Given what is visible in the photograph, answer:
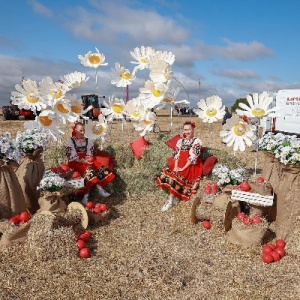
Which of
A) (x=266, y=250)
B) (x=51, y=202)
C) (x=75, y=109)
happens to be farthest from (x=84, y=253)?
(x=75, y=109)

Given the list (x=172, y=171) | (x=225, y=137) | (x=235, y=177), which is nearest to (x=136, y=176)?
(x=172, y=171)

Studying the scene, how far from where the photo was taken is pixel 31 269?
4211 millimetres

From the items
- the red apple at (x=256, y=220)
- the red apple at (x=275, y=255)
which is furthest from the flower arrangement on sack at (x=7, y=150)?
the red apple at (x=275, y=255)

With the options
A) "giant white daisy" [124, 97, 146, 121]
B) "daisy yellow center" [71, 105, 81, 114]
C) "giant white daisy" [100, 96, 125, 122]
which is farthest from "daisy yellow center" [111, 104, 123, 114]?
"daisy yellow center" [71, 105, 81, 114]

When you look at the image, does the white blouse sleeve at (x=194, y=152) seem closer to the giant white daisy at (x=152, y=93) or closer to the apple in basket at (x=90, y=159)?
the giant white daisy at (x=152, y=93)

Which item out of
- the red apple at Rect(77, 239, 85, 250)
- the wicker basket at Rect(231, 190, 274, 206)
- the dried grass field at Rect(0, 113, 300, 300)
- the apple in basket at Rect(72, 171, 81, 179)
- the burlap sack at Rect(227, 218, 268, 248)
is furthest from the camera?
the apple in basket at Rect(72, 171, 81, 179)

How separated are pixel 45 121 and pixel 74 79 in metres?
0.94

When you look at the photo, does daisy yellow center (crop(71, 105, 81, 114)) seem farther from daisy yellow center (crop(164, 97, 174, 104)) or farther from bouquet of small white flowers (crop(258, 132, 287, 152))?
bouquet of small white flowers (crop(258, 132, 287, 152))

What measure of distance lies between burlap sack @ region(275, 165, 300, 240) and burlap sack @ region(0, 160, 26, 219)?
3.48 metres

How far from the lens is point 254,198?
16.1ft

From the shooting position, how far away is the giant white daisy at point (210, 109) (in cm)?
691

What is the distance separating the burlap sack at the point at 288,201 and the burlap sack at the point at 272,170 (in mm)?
162

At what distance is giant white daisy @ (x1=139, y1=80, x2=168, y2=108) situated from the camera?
22.5 ft

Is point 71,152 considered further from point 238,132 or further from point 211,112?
point 238,132
